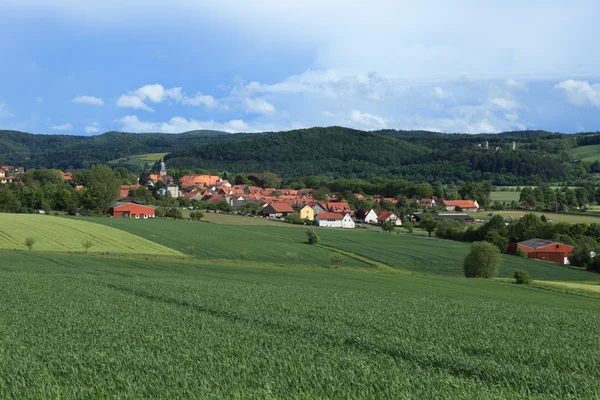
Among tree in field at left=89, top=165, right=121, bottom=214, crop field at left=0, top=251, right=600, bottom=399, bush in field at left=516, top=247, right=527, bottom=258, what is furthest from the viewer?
tree in field at left=89, top=165, right=121, bottom=214

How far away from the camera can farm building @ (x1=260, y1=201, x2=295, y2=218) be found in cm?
11556

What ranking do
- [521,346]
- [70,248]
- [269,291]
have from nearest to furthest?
[521,346] < [269,291] < [70,248]

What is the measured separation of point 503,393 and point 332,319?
8820 millimetres

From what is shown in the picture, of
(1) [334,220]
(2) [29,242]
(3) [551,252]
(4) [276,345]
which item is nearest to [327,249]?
(3) [551,252]

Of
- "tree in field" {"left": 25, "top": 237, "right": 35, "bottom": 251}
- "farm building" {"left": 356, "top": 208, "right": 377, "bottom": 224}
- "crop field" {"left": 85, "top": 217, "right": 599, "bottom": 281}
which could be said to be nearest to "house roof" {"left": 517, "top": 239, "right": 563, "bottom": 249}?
"crop field" {"left": 85, "top": 217, "right": 599, "bottom": 281}

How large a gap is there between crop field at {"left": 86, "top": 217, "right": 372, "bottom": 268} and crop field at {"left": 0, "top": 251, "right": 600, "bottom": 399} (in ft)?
92.5

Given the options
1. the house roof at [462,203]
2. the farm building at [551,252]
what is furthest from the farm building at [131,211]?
the house roof at [462,203]

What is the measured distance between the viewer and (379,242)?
2876 inches

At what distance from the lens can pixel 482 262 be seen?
53.4 m

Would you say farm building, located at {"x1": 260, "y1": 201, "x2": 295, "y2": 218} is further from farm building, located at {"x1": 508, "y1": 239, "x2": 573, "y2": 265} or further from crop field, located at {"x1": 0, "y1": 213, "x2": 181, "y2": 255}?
farm building, located at {"x1": 508, "y1": 239, "x2": 573, "y2": 265}

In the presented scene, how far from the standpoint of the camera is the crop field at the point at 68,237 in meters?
55.1

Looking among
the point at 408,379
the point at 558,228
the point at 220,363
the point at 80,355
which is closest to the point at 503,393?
the point at 408,379

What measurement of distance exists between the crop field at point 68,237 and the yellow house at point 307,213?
50753mm

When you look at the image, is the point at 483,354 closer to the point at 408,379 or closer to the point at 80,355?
the point at 408,379
